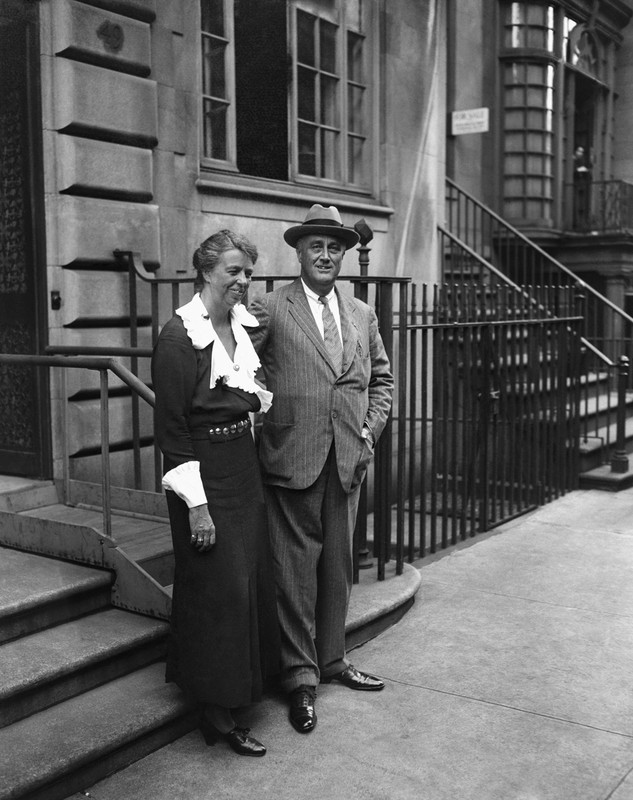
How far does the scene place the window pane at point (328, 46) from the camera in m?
8.77

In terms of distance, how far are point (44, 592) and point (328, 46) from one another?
616cm

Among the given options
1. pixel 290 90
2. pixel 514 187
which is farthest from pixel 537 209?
pixel 290 90

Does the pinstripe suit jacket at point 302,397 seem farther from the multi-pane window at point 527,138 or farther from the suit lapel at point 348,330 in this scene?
the multi-pane window at point 527,138

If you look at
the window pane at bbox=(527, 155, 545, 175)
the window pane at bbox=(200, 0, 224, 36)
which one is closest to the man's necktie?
the window pane at bbox=(200, 0, 224, 36)

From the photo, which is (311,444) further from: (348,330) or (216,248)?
(216,248)

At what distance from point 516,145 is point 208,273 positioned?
11.7m

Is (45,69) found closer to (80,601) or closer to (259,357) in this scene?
(259,357)

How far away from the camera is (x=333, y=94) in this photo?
8938 millimetres

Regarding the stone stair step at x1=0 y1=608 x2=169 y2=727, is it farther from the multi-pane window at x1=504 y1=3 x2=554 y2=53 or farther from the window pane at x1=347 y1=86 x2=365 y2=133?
the multi-pane window at x1=504 y1=3 x2=554 y2=53

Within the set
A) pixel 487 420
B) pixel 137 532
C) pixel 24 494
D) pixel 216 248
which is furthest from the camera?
pixel 487 420

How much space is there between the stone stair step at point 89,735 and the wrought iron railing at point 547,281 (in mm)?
6246

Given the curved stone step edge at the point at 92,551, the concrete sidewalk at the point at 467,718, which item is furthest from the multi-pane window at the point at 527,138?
the curved stone step edge at the point at 92,551

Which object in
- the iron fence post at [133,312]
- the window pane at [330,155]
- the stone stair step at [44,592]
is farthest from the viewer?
the window pane at [330,155]

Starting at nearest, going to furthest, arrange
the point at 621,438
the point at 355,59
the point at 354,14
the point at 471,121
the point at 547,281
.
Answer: the point at 354,14
the point at 355,59
the point at 621,438
the point at 471,121
the point at 547,281
